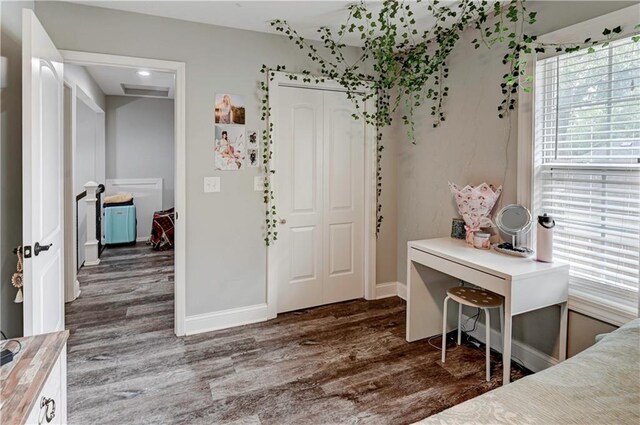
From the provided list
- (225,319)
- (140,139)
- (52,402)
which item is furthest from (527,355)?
(140,139)

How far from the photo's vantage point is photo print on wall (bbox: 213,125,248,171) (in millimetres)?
2941

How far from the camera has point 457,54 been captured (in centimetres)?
288

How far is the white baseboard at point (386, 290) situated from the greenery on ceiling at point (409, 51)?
26.8 inches

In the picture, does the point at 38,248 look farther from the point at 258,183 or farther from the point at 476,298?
the point at 476,298

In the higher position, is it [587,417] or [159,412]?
[587,417]

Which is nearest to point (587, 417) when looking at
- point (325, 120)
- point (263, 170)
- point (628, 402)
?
point (628, 402)

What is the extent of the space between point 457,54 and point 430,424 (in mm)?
2752

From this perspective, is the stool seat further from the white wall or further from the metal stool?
the white wall

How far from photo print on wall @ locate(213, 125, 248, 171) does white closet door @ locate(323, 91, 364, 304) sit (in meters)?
0.81

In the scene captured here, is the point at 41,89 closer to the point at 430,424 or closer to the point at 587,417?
the point at 430,424

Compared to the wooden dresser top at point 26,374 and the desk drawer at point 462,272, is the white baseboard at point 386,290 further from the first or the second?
the wooden dresser top at point 26,374

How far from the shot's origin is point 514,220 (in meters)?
2.35

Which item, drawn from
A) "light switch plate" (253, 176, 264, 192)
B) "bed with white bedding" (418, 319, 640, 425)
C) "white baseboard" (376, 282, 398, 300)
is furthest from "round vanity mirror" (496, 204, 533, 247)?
"light switch plate" (253, 176, 264, 192)

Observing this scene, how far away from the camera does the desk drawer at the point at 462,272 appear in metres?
2.02
